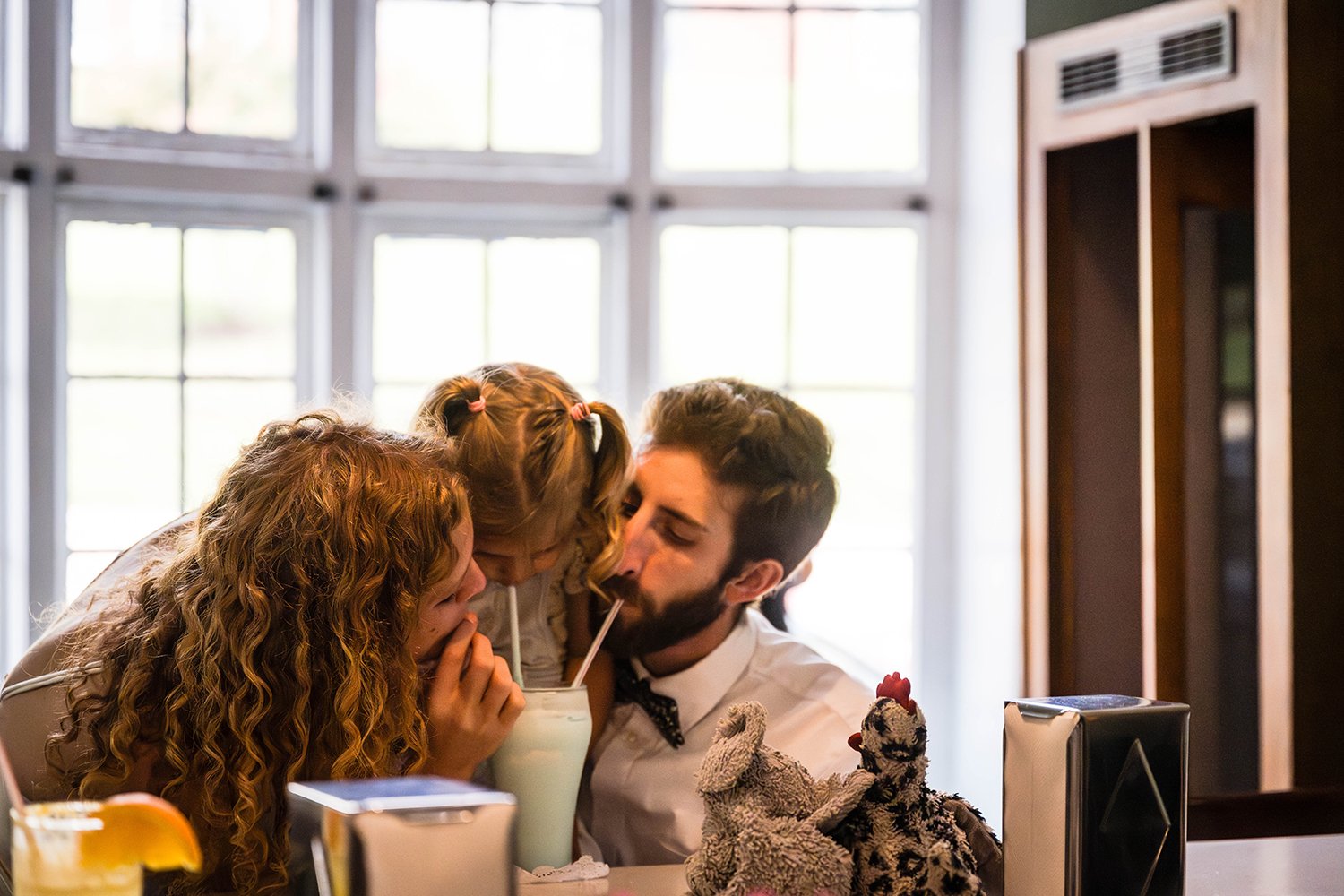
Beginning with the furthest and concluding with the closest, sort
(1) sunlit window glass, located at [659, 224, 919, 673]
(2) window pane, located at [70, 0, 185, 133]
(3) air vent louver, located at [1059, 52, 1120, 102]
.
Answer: (1) sunlit window glass, located at [659, 224, 919, 673] → (2) window pane, located at [70, 0, 185, 133] → (3) air vent louver, located at [1059, 52, 1120, 102]

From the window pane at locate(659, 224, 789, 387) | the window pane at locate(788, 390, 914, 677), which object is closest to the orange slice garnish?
the window pane at locate(659, 224, 789, 387)

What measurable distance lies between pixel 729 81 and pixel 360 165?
2.99 feet

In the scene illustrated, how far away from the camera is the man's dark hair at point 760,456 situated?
5.27 ft

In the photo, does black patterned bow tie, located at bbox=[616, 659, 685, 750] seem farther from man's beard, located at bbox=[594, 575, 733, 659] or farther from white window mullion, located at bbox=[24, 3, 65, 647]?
white window mullion, located at bbox=[24, 3, 65, 647]

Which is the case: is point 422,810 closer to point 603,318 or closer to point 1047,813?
point 1047,813

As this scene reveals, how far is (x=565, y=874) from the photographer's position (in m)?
1.11

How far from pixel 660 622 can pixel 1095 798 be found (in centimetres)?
73

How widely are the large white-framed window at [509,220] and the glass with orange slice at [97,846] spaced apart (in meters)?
2.24

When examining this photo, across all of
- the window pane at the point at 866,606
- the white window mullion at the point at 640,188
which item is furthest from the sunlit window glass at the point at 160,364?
the window pane at the point at 866,606

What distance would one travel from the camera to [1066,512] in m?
2.92

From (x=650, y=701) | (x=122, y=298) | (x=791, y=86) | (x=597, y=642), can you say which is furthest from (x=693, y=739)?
(x=791, y=86)

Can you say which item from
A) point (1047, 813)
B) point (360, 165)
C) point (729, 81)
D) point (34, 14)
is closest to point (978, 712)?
point (729, 81)

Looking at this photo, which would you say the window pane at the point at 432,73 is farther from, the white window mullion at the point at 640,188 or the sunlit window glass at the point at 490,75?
the white window mullion at the point at 640,188

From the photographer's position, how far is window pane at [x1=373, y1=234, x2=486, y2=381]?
322 centimetres
